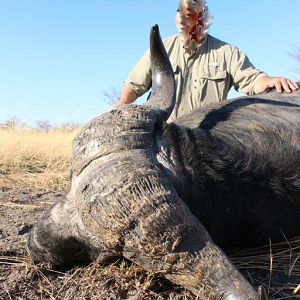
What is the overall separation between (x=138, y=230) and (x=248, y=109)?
1434 mm

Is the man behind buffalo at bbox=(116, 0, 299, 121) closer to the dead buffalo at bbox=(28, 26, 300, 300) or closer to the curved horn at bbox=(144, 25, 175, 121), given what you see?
the dead buffalo at bbox=(28, 26, 300, 300)

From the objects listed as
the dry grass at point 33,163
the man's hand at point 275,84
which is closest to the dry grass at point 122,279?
the man's hand at point 275,84

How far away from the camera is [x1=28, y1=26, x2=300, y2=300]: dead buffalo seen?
1875 mm

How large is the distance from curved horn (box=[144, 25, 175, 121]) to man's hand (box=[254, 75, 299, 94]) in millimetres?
1379

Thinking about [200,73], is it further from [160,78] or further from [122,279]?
[122,279]

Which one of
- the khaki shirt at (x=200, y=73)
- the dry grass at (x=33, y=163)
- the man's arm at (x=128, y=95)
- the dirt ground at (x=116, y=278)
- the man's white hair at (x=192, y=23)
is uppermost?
the man's white hair at (x=192, y=23)

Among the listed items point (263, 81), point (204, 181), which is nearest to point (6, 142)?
point (263, 81)

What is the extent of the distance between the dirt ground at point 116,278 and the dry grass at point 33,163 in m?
2.81

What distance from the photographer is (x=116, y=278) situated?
2314mm

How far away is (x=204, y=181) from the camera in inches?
94.5

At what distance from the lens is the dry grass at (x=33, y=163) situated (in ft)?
18.5

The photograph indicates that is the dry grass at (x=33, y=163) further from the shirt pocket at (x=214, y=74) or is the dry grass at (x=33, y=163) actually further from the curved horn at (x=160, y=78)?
the curved horn at (x=160, y=78)

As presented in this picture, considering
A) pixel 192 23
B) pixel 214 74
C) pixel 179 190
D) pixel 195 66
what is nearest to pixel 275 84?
pixel 214 74

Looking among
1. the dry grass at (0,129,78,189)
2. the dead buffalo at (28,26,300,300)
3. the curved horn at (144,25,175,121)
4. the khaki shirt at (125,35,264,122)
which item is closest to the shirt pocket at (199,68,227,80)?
the khaki shirt at (125,35,264,122)
